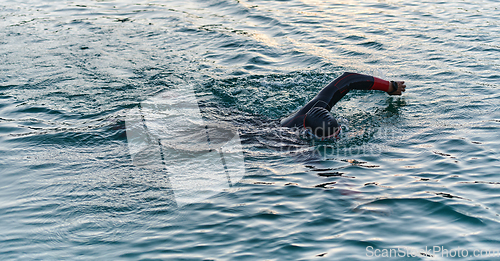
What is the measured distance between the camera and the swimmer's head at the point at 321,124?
18.0 feet

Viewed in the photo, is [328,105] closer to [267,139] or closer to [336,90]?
[336,90]

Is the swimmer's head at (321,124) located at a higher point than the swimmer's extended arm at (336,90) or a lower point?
lower

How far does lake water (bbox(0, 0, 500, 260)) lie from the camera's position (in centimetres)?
390

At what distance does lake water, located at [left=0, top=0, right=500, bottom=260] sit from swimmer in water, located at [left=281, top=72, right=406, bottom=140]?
198 mm

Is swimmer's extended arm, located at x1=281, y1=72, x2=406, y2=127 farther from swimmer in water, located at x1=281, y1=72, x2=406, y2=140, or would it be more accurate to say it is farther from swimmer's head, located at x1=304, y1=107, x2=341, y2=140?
swimmer's head, located at x1=304, y1=107, x2=341, y2=140

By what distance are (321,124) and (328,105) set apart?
1.55 ft

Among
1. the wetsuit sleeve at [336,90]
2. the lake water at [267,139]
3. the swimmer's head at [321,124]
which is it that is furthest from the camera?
the wetsuit sleeve at [336,90]

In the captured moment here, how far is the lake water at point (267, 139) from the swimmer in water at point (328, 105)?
198 millimetres

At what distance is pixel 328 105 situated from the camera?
5844mm

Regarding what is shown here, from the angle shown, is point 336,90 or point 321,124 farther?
point 336,90

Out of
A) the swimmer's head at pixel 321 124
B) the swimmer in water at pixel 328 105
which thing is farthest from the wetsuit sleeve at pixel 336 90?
the swimmer's head at pixel 321 124

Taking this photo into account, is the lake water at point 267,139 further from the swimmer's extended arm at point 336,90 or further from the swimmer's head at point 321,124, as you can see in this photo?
the swimmer's extended arm at point 336,90

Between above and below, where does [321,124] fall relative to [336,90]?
below

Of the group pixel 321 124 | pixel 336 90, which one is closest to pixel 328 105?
pixel 336 90
